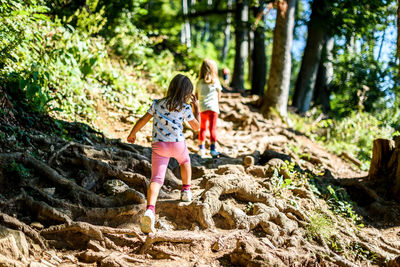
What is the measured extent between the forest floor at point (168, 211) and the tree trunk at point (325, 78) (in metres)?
9.36

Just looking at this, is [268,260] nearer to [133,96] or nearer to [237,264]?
[237,264]

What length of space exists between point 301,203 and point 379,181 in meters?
2.14

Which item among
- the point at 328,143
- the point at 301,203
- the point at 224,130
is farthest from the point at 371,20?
the point at 301,203

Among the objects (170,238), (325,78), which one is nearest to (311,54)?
(325,78)

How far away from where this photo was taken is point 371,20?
11859mm

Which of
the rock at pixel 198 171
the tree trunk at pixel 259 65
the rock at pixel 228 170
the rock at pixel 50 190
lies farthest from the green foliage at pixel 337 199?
the tree trunk at pixel 259 65

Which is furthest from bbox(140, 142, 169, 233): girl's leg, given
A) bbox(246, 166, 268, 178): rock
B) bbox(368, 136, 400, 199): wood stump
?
bbox(368, 136, 400, 199): wood stump

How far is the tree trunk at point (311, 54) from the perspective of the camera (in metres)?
12.7

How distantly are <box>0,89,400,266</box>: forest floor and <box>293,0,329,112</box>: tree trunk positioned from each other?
7.71 metres

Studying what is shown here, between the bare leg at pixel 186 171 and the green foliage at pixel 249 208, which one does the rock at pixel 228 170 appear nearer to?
the green foliage at pixel 249 208

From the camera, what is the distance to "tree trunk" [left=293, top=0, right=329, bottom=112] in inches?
502

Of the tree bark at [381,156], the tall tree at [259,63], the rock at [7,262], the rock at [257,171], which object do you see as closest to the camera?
the rock at [7,262]

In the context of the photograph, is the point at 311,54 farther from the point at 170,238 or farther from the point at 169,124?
the point at 170,238

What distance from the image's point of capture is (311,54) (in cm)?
1316
